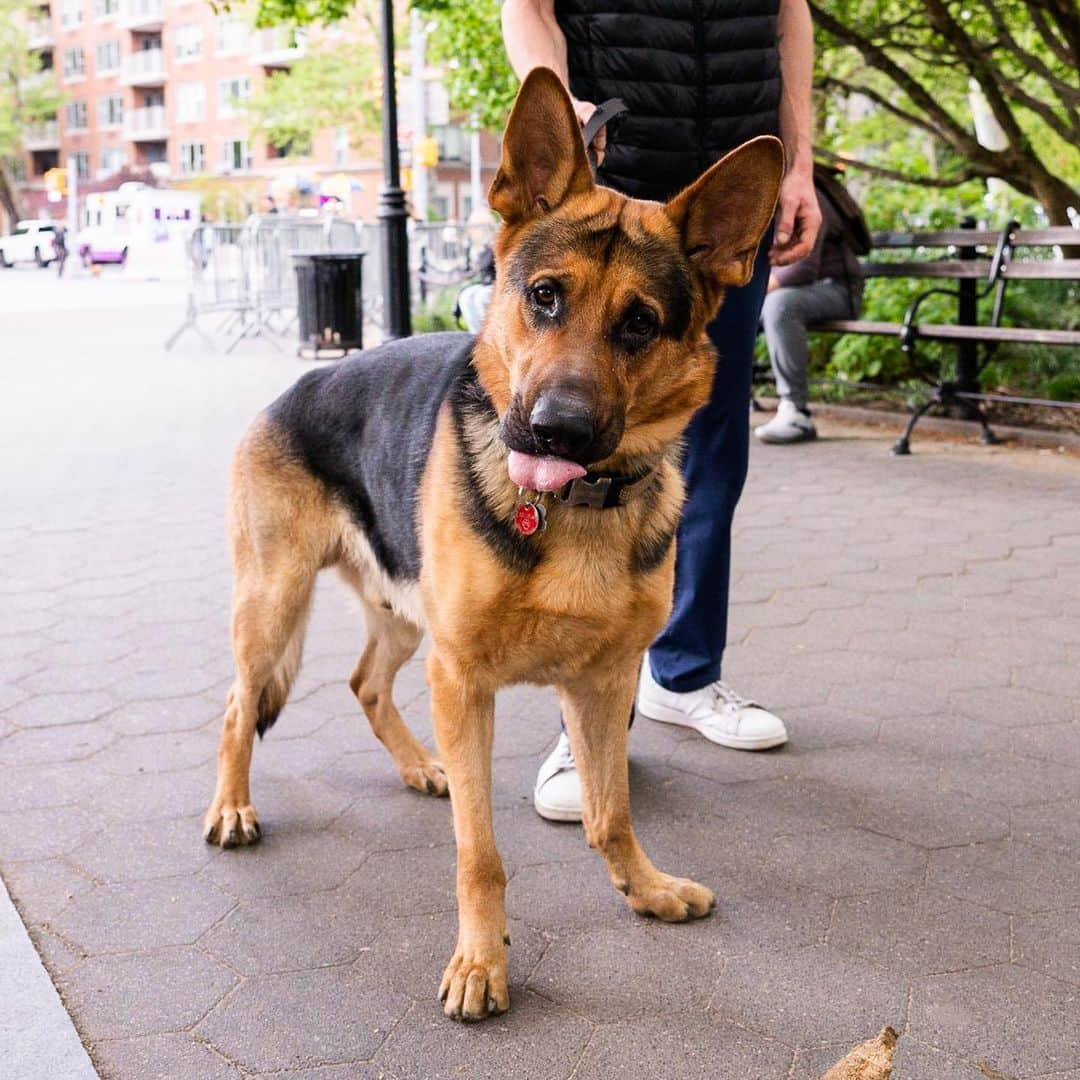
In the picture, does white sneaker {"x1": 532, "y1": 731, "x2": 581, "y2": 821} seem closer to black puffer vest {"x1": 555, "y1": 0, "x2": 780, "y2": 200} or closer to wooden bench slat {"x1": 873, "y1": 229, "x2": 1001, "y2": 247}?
black puffer vest {"x1": 555, "y1": 0, "x2": 780, "y2": 200}

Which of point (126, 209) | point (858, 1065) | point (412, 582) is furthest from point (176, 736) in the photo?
point (126, 209)

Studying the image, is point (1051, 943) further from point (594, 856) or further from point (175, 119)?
point (175, 119)

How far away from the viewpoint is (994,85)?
11.6 meters

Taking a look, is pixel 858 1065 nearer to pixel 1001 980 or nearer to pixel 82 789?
pixel 1001 980

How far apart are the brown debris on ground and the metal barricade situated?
50.7 ft

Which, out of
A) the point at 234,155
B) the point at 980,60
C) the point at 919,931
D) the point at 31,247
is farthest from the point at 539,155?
the point at 234,155

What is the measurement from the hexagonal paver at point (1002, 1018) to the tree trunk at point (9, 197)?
8379 cm

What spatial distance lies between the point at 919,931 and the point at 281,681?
183 centimetres

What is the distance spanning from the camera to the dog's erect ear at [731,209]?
2857mm

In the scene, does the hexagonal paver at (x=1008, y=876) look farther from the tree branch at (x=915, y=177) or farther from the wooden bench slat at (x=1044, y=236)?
the tree branch at (x=915, y=177)

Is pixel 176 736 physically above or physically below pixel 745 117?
below

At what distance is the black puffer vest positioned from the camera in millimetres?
3779

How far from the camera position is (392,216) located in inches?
415

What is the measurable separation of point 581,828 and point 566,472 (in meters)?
1.45
